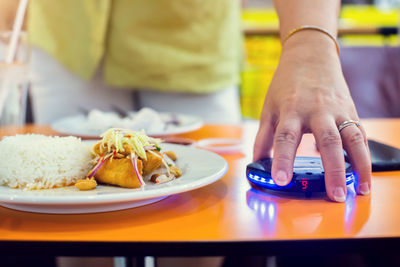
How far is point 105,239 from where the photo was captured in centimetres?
41

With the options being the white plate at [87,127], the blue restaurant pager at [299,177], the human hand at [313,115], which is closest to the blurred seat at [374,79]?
the white plate at [87,127]

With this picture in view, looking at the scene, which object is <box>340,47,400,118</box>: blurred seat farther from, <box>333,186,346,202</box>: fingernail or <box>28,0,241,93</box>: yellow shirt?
<box>333,186,346,202</box>: fingernail

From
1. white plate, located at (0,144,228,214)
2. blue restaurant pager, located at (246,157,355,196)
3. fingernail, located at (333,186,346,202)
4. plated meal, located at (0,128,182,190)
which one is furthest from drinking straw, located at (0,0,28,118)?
fingernail, located at (333,186,346,202)

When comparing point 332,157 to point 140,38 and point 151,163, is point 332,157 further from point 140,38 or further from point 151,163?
point 140,38

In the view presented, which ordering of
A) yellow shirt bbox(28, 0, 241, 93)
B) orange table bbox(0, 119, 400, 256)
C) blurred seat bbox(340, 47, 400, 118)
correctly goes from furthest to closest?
blurred seat bbox(340, 47, 400, 118), yellow shirt bbox(28, 0, 241, 93), orange table bbox(0, 119, 400, 256)

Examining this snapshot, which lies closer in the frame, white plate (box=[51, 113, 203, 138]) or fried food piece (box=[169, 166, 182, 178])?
fried food piece (box=[169, 166, 182, 178])

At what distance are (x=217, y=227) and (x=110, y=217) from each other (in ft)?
0.40

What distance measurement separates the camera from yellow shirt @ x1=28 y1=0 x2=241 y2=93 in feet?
4.83

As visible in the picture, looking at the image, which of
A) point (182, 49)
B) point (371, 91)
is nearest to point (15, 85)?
point (182, 49)

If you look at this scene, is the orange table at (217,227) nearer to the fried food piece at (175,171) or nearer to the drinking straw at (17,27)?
the fried food piece at (175,171)

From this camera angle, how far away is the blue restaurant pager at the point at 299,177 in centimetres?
54

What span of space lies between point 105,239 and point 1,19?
89 centimetres

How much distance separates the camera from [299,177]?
1.77ft

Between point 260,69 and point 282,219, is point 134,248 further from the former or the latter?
point 260,69
